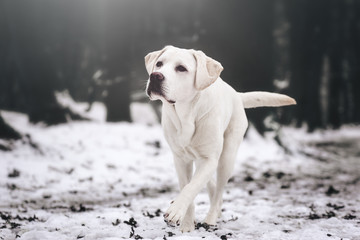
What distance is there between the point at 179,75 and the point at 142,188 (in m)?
3.10

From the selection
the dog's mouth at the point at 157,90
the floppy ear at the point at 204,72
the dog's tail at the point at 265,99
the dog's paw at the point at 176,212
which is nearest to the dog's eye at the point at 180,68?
the floppy ear at the point at 204,72

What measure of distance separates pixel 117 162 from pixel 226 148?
149 inches

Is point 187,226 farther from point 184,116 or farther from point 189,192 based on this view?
point 184,116

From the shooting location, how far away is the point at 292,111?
49.9ft

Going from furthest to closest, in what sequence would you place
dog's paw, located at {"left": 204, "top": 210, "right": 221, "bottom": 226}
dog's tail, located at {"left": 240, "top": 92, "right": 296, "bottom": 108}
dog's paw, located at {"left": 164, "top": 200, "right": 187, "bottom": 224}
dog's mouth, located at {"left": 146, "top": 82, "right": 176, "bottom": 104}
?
dog's tail, located at {"left": 240, "top": 92, "right": 296, "bottom": 108} < dog's paw, located at {"left": 204, "top": 210, "right": 221, "bottom": 226} < dog's mouth, located at {"left": 146, "top": 82, "right": 176, "bottom": 104} < dog's paw, located at {"left": 164, "top": 200, "right": 187, "bottom": 224}

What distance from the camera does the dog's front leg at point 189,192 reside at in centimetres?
285

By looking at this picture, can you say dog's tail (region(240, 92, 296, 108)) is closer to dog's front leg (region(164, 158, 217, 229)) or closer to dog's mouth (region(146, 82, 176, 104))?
dog's front leg (region(164, 158, 217, 229))

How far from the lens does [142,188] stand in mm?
5770

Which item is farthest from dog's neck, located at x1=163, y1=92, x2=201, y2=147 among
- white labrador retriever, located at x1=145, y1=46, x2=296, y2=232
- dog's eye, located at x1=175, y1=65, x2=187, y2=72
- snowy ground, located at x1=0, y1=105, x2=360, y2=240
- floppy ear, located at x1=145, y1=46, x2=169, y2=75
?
snowy ground, located at x1=0, y1=105, x2=360, y2=240

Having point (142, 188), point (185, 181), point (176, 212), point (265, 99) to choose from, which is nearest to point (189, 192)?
point (176, 212)

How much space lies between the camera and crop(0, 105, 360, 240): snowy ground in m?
3.46

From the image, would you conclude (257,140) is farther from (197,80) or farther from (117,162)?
(197,80)

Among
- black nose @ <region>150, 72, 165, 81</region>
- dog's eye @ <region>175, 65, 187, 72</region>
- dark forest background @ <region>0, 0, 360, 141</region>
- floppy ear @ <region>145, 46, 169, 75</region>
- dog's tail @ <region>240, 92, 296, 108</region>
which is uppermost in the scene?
dark forest background @ <region>0, 0, 360, 141</region>

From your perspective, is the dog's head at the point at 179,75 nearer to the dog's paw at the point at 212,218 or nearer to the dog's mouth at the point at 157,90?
the dog's mouth at the point at 157,90
